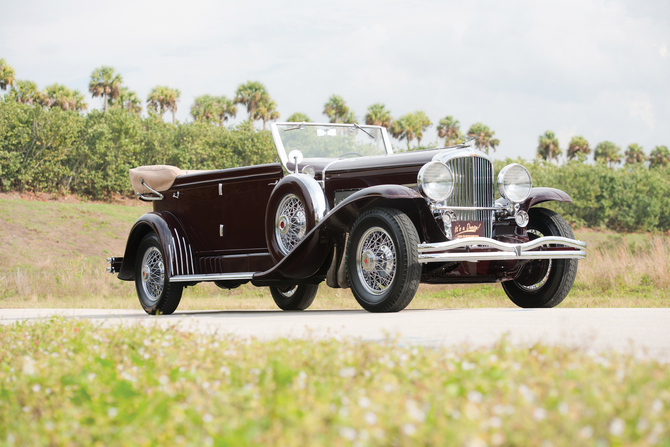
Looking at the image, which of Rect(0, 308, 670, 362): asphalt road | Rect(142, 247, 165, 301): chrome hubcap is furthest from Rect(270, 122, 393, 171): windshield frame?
Rect(0, 308, 670, 362): asphalt road

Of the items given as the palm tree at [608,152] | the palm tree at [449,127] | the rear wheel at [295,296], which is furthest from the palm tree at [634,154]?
the rear wheel at [295,296]

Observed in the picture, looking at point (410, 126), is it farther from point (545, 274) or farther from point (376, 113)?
point (545, 274)

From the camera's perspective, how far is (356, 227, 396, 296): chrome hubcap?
6609mm

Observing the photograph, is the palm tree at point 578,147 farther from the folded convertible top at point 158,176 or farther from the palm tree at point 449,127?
the folded convertible top at point 158,176

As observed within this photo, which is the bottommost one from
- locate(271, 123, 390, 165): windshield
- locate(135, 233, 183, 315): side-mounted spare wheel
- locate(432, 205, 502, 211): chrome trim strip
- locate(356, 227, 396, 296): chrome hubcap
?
locate(135, 233, 183, 315): side-mounted spare wheel

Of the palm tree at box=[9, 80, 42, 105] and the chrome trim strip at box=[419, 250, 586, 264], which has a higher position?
the palm tree at box=[9, 80, 42, 105]

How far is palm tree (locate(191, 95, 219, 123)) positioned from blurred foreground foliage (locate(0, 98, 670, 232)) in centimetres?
952

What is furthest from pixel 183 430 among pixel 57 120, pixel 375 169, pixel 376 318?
pixel 57 120

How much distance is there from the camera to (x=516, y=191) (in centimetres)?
750

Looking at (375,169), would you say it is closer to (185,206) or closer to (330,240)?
(330,240)

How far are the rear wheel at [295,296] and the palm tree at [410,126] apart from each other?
5152 cm

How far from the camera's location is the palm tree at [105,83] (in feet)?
205

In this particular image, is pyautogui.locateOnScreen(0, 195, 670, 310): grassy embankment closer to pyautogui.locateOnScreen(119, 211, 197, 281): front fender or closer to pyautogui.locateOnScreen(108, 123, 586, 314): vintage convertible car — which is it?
pyautogui.locateOnScreen(119, 211, 197, 281): front fender

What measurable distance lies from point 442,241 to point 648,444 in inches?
199
